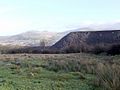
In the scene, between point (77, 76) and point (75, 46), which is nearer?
point (77, 76)

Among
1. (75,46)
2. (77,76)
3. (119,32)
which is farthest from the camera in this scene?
(119,32)

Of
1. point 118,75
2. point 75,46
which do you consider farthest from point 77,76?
point 75,46

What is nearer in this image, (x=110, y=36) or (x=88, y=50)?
(x=88, y=50)

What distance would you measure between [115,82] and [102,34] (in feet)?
172

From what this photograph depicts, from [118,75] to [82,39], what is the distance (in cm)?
5255

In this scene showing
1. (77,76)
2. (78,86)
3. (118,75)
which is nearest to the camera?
(118,75)

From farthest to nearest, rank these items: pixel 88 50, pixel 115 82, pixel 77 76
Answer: pixel 88 50 < pixel 77 76 < pixel 115 82

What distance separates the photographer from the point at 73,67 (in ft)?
63.4

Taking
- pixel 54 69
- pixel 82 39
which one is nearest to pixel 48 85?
pixel 54 69

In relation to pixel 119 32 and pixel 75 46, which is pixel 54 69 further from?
pixel 119 32

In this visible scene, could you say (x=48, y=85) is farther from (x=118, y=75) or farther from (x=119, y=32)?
(x=119, y=32)

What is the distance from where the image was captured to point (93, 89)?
36.7ft

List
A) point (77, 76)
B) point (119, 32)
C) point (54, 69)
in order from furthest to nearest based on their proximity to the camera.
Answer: point (119, 32), point (54, 69), point (77, 76)

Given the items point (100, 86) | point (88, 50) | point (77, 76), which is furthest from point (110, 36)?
point (100, 86)
